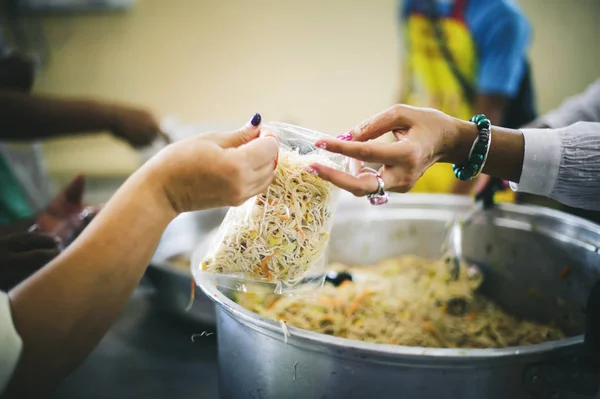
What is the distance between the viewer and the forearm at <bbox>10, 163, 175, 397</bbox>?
2.14ft

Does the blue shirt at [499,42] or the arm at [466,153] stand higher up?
the blue shirt at [499,42]

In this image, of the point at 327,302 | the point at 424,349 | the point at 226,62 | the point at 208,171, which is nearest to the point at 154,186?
the point at 208,171

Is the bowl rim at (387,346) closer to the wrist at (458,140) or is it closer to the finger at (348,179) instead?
the finger at (348,179)

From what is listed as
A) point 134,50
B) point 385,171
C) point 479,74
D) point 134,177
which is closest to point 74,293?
point 134,177

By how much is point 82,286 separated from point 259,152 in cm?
33

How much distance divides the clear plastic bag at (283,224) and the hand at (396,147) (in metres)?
0.06

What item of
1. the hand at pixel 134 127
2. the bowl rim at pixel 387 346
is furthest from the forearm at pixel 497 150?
the hand at pixel 134 127

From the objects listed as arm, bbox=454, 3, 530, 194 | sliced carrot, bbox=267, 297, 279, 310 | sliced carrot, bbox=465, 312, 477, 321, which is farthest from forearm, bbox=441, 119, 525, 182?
arm, bbox=454, 3, 530, 194

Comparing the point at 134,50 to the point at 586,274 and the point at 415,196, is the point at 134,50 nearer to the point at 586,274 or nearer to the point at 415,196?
the point at 415,196

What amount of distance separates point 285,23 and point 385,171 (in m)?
3.71

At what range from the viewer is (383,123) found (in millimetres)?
822

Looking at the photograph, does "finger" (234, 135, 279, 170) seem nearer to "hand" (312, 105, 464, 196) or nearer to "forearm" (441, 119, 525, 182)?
"hand" (312, 105, 464, 196)

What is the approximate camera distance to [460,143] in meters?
0.88

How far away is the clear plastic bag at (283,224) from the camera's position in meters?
0.82
